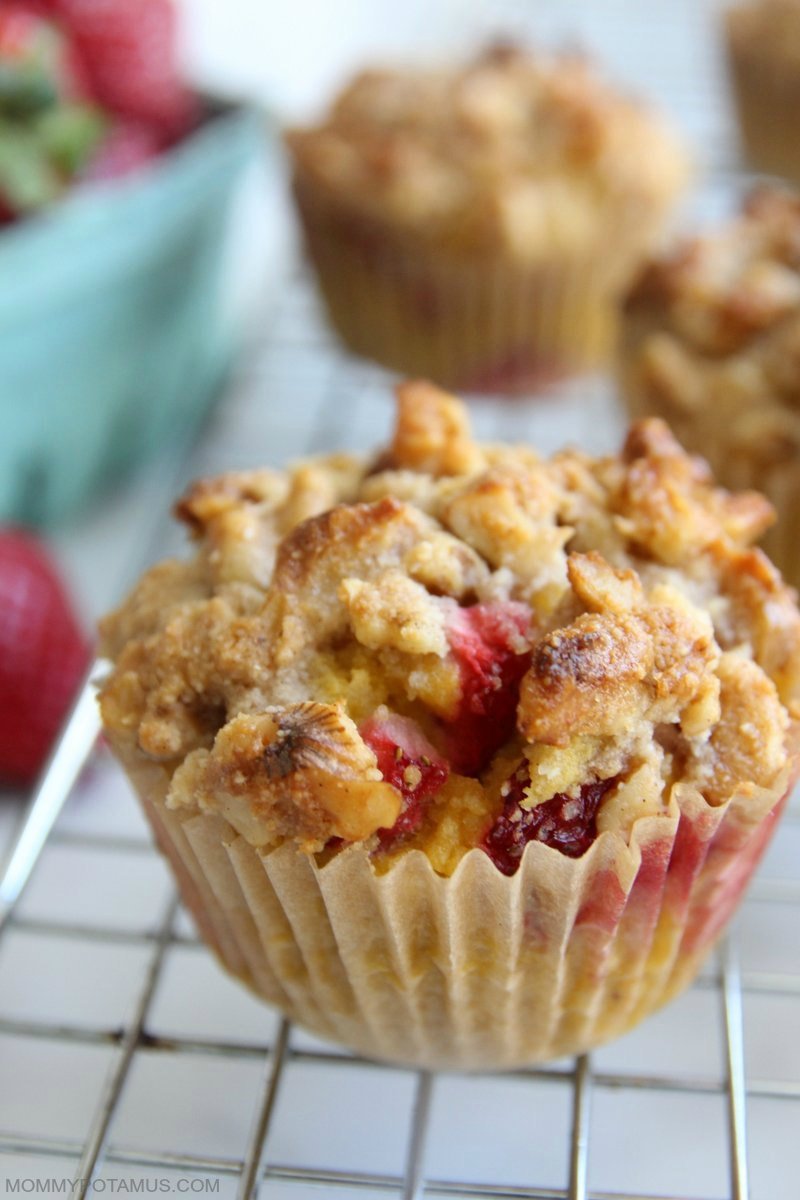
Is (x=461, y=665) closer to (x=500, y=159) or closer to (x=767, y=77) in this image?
(x=500, y=159)

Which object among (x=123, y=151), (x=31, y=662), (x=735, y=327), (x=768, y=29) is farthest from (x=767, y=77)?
(x=31, y=662)

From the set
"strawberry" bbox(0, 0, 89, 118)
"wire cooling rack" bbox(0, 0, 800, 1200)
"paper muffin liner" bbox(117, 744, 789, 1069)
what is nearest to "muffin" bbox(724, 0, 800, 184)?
"strawberry" bbox(0, 0, 89, 118)

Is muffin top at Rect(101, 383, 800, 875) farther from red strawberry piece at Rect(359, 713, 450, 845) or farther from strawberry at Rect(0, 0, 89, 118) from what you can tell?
strawberry at Rect(0, 0, 89, 118)

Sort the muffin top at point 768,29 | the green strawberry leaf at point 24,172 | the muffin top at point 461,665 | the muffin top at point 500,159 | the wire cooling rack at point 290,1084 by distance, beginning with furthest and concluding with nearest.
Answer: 1. the muffin top at point 768,29
2. the muffin top at point 500,159
3. the green strawberry leaf at point 24,172
4. the wire cooling rack at point 290,1084
5. the muffin top at point 461,665

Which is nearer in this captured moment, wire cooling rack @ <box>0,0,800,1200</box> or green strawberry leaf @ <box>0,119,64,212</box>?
wire cooling rack @ <box>0,0,800,1200</box>

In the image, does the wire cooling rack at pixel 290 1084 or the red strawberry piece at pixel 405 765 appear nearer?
the red strawberry piece at pixel 405 765

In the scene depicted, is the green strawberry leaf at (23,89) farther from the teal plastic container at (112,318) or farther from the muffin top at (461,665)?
the muffin top at (461,665)

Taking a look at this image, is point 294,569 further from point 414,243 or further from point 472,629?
point 414,243

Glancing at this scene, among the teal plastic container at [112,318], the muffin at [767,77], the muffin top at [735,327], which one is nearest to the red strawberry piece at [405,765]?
the muffin top at [735,327]
